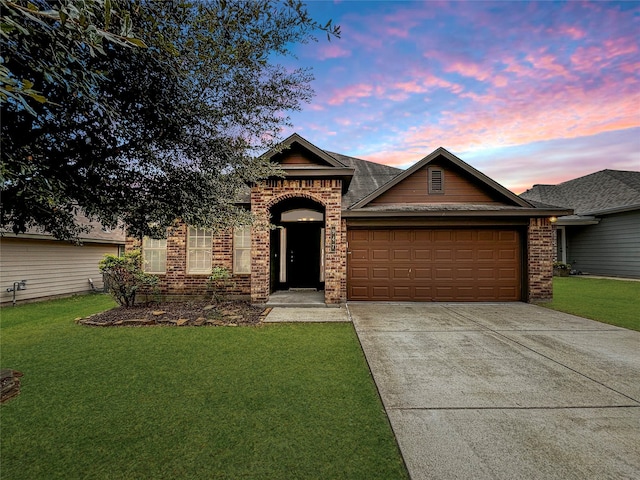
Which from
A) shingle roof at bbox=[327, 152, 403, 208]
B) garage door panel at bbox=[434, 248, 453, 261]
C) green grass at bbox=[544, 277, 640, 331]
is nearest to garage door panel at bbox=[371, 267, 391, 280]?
garage door panel at bbox=[434, 248, 453, 261]

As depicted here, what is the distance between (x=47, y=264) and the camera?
11.2 metres

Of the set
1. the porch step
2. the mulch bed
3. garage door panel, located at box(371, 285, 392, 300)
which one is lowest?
the mulch bed

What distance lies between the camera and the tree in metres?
2.86

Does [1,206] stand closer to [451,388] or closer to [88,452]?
[88,452]

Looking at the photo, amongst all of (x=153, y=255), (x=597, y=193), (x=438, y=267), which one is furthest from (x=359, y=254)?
(x=597, y=193)

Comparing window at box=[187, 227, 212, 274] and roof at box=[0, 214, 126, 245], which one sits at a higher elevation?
roof at box=[0, 214, 126, 245]

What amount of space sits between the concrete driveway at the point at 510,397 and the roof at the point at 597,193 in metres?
13.9

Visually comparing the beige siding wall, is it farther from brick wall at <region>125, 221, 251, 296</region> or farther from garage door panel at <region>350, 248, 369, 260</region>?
garage door panel at <region>350, 248, 369, 260</region>

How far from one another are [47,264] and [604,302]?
2023 cm

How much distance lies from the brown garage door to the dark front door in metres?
2.79

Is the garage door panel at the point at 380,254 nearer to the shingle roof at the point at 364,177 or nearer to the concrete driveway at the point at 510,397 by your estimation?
the shingle roof at the point at 364,177

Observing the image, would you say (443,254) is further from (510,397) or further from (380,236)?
(510,397)

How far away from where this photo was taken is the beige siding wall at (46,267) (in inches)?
392

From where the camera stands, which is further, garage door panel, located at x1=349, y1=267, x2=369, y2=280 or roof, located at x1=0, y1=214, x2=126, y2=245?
roof, located at x1=0, y1=214, x2=126, y2=245
